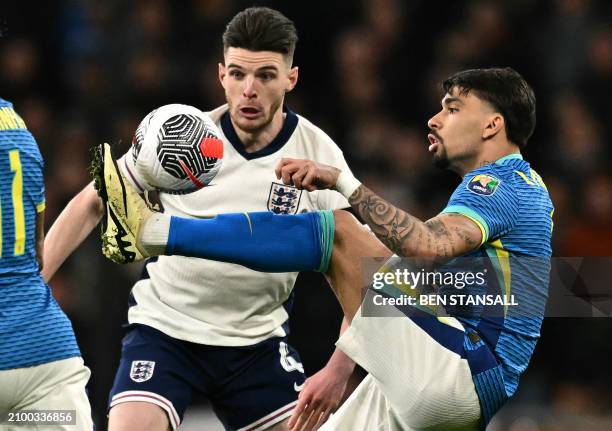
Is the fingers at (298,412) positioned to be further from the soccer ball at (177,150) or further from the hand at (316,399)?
the soccer ball at (177,150)

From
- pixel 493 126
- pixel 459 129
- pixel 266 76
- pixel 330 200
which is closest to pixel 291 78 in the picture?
pixel 266 76

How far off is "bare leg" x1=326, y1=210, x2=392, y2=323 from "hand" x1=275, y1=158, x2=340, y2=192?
232 mm

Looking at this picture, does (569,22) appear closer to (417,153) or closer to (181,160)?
(417,153)

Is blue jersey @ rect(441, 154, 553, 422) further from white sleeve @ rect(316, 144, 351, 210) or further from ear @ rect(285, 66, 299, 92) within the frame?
ear @ rect(285, 66, 299, 92)

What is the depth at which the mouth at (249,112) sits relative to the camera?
4953 millimetres

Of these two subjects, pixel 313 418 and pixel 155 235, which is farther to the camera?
pixel 313 418

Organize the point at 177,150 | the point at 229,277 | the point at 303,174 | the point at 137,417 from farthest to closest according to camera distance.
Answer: the point at 229,277 → the point at 137,417 → the point at 177,150 → the point at 303,174

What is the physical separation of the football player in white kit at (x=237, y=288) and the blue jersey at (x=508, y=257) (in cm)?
82

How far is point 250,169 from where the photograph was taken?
500 centimetres

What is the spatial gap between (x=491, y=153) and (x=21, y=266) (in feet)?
6.40

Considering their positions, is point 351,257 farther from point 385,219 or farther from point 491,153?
point 491,153

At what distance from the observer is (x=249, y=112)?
4957 mm

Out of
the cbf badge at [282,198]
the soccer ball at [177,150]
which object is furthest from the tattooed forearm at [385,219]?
the cbf badge at [282,198]

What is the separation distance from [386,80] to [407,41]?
17.7 inches
